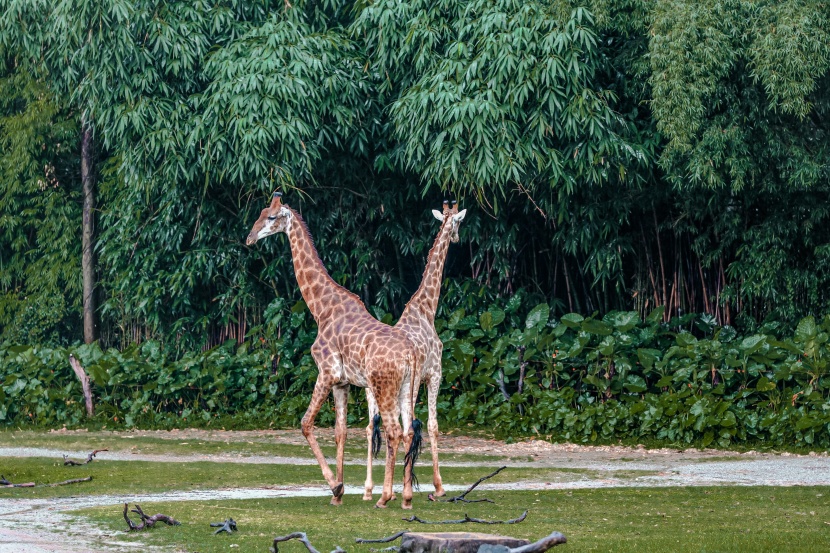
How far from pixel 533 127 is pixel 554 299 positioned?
3.37 meters

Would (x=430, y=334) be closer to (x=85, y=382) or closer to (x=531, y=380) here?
(x=531, y=380)

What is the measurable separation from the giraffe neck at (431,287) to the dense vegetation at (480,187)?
2731mm

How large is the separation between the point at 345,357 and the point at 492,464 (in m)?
3.57

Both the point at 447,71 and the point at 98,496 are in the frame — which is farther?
the point at 447,71

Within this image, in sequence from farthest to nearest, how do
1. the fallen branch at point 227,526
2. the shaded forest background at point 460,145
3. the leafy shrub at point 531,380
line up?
the leafy shrub at point 531,380 → the shaded forest background at point 460,145 → the fallen branch at point 227,526

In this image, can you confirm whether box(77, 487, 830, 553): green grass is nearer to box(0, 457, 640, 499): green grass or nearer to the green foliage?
box(0, 457, 640, 499): green grass

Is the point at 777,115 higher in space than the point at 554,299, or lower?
higher

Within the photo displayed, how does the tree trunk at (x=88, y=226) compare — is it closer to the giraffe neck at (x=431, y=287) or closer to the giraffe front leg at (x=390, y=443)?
the giraffe neck at (x=431, y=287)

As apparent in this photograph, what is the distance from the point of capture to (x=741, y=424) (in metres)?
13.8

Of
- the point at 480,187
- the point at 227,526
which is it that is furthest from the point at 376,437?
the point at 480,187

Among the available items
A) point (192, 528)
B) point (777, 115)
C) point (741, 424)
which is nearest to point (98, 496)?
point (192, 528)

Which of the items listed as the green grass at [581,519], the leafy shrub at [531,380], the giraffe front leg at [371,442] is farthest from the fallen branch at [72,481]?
the leafy shrub at [531,380]

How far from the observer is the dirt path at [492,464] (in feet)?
26.1

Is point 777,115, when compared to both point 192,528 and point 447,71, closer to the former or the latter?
point 447,71
